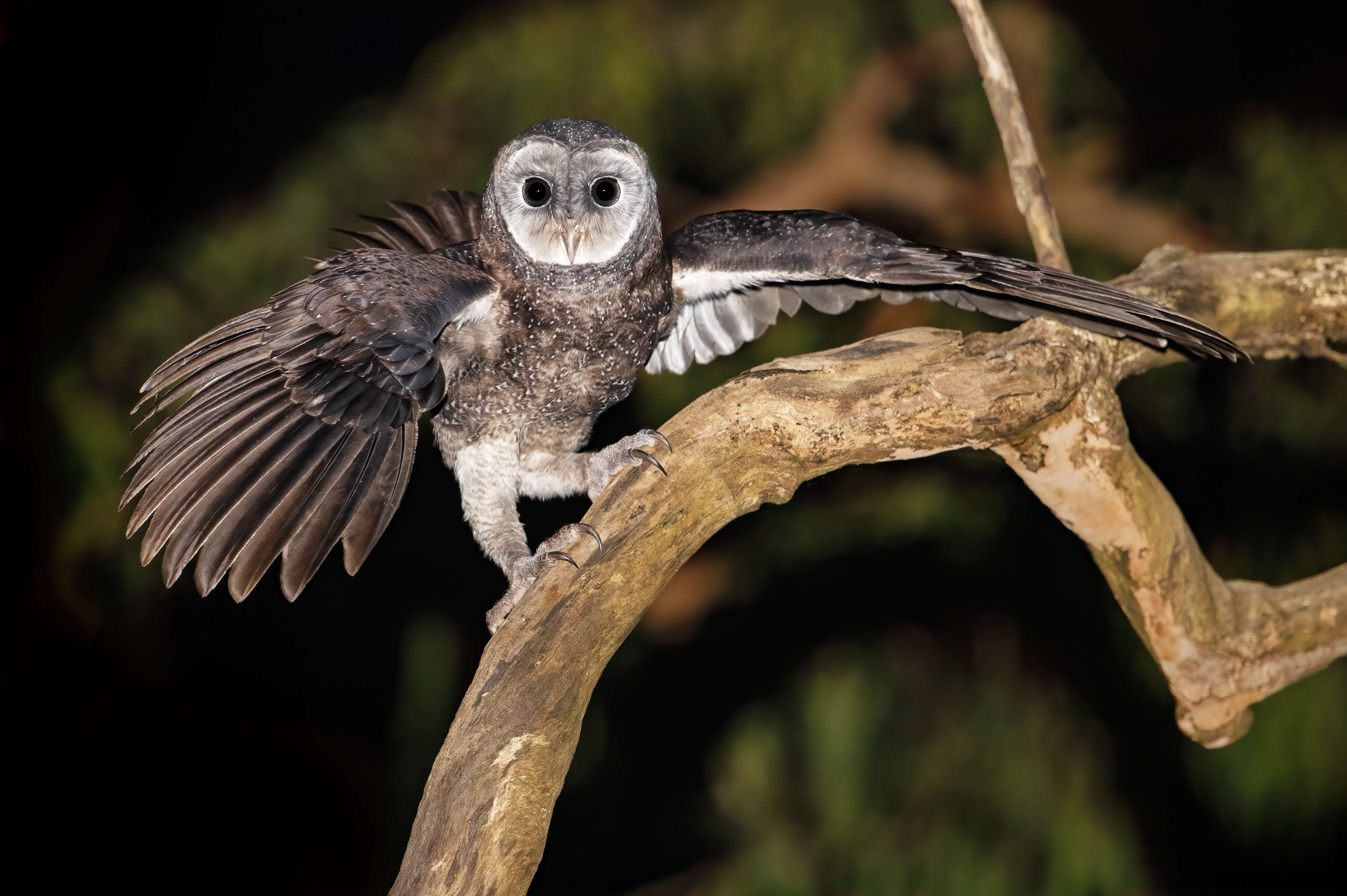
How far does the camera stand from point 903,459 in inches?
62.6

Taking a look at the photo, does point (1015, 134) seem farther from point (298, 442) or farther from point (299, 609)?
point (299, 609)

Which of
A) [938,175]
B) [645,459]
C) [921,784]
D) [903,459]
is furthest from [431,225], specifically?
[921,784]

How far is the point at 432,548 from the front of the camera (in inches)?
95.0

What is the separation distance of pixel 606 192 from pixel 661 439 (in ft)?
A: 1.31

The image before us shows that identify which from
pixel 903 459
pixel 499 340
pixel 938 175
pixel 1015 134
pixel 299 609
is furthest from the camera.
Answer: pixel 938 175

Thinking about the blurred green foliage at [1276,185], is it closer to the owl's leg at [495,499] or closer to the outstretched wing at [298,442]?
the owl's leg at [495,499]

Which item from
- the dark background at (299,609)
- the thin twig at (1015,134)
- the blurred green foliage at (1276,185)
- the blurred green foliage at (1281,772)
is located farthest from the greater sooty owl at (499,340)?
the blurred green foliage at (1281,772)

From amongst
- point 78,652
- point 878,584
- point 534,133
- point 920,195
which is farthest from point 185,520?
point 920,195

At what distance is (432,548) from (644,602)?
3.92 ft

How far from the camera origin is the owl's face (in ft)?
4.51

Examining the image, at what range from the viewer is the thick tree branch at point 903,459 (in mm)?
1170

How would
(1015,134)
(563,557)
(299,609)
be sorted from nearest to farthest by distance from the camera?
(563,557)
(1015,134)
(299,609)

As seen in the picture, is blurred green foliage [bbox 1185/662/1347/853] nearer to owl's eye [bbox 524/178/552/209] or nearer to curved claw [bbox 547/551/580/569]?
curved claw [bbox 547/551/580/569]

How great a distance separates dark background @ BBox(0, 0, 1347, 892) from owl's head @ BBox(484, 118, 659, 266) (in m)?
0.98
